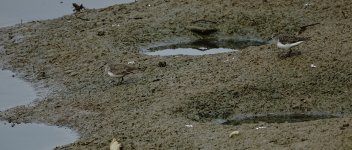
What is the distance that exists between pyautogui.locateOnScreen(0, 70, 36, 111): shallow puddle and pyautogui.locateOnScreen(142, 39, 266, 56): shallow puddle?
240 cm

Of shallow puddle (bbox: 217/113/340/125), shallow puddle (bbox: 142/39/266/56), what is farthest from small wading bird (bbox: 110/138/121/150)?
shallow puddle (bbox: 142/39/266/56)

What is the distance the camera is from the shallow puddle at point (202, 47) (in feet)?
48.3

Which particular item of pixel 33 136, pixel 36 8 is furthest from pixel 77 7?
pixel 33 136

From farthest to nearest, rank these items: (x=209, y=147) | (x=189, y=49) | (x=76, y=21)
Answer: (x=76, y=21) < (x=189, y=49) < (x=209, y=147)

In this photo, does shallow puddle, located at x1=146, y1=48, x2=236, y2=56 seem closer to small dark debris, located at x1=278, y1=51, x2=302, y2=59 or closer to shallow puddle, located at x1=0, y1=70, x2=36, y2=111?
small dark debris, located at x1=278, y1=51, x2=302, y2=59

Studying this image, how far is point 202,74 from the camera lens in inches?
518

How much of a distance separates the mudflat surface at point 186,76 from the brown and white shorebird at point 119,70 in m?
0.22

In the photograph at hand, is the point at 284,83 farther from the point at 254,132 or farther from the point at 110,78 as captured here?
the point at 110,78

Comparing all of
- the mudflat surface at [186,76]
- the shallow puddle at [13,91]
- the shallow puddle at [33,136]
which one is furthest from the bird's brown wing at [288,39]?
the shallow puddle at [13,91]

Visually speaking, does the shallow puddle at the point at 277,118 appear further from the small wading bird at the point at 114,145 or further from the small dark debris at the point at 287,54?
the small wading bird at the point at 114,145

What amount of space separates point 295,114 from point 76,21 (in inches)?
251

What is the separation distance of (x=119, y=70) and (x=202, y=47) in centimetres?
257

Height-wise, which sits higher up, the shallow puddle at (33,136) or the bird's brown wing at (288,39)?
the bird's brown wing at (288,39)

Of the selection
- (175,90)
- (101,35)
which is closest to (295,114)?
(175,90)
